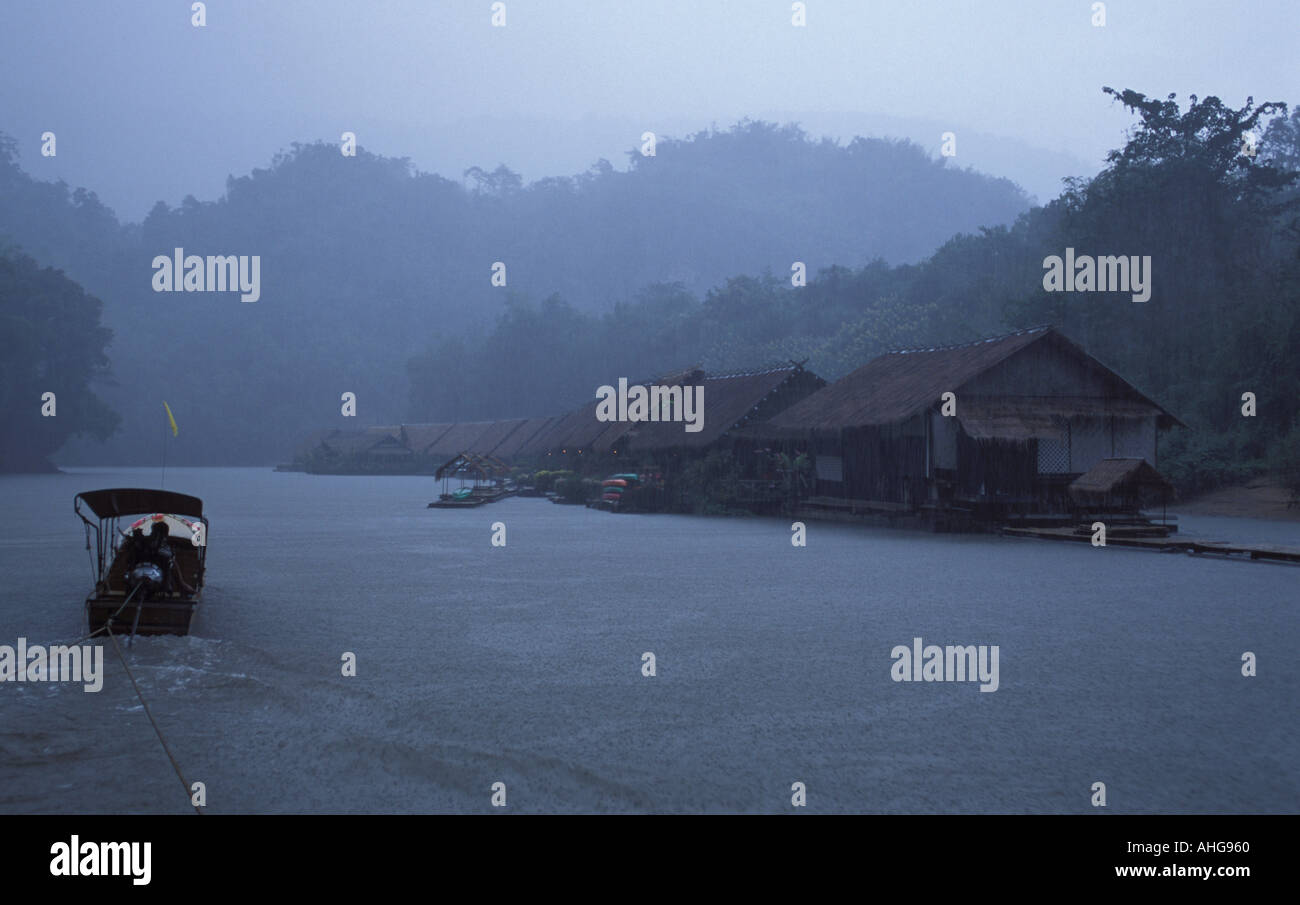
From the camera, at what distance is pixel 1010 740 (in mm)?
6660

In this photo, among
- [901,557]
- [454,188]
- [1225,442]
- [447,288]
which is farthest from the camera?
[454,188]

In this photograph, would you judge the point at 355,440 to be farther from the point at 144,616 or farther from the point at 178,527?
the point at 144,616

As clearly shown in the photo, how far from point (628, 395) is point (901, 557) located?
35.6 metres

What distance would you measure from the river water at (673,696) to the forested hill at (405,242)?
113 metres

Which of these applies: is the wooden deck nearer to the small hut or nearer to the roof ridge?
the small hut

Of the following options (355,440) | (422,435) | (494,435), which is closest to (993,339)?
(494,435)

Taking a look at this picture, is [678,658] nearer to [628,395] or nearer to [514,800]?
[514,800]

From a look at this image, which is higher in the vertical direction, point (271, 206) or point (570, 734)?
point (271, 206)

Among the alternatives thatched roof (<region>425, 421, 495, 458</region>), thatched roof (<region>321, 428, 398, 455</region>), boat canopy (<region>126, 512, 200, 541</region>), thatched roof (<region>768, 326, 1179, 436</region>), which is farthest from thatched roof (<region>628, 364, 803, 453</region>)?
thatched roof (<region>321, 428, 398, 455</region>)

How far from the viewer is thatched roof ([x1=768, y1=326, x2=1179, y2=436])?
26250 millimetres

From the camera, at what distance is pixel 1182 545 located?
64.5ft

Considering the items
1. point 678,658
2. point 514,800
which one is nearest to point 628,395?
point 678,658

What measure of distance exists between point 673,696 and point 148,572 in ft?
20.3

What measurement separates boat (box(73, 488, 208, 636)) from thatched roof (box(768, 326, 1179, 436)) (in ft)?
59.5
